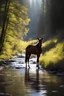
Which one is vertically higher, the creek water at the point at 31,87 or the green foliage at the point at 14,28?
the green foliage at the point at 14,28

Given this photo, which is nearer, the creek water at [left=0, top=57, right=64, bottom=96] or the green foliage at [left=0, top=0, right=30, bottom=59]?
the creek water at [left=0, top=57, right=64, bottom=96]

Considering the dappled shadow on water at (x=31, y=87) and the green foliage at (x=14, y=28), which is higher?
the green foliage at (x=14, y=28)

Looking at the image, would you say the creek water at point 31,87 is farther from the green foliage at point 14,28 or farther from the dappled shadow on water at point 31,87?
the green foliage at point 14,28

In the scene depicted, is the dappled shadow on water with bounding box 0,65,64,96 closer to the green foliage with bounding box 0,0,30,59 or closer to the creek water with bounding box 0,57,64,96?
the creek water with bounding box 0,57,64,96

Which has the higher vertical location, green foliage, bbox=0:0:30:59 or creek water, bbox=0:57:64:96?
green foliage, bbox=0:0:30:59

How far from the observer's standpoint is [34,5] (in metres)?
146

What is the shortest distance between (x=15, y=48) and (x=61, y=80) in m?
18.5

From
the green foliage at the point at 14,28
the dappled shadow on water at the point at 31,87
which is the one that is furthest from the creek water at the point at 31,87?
the green foliage at the point at 14,28

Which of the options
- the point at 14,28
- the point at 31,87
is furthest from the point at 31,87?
the point at 14,28

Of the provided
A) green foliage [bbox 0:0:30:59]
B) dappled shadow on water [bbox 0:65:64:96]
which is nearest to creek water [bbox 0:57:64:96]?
dappled shadow on water [bbox 0:65:64:96]

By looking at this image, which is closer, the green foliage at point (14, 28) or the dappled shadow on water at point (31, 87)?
the dappled shadow on water at point (31, 87)

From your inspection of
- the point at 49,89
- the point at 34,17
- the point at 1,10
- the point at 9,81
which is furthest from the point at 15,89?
the point at 34,17

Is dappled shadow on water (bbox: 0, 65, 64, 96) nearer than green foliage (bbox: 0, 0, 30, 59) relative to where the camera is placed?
Yes

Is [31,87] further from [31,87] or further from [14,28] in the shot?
[14,28]
